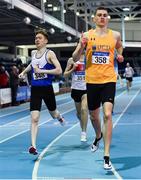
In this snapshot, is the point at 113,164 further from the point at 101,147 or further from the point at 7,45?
the point at 7,45

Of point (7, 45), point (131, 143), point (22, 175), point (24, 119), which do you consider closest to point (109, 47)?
point (22, 175)

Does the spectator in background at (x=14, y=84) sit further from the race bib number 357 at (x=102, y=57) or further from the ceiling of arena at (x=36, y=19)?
the race bib number 357 at (x=102, y=57)

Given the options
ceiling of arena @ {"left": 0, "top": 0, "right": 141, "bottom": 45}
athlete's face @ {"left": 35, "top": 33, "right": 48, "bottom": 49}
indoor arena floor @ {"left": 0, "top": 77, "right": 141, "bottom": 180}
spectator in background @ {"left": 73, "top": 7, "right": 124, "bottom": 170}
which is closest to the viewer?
indoor arena floor @ {"left": 0, "top": 77, "right": 141, "bottom": 180}

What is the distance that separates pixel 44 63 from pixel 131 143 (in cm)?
263

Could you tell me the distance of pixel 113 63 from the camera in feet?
24.6

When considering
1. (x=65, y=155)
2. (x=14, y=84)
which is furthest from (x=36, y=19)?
(x=65, y=155)

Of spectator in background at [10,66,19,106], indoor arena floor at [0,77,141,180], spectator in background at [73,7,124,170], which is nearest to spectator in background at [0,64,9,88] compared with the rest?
spectator in background at [10,66,19,106]

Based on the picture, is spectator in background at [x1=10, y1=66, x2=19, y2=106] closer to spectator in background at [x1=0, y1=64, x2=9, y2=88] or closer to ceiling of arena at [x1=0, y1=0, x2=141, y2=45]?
spectator in background at [x1=0, y1=64, x2=9, y2=88]

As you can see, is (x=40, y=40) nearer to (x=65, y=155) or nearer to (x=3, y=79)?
(x=65, y=155)

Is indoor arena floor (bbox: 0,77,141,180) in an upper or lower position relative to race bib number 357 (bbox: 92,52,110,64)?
lower

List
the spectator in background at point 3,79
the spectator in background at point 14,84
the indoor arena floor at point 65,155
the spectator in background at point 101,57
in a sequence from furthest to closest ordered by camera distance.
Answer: the spectator in background at point 14,84 → the spectator in background at point 3,79 → the spectator in background at point 101,57 → the indoor arena floor at point 65,155

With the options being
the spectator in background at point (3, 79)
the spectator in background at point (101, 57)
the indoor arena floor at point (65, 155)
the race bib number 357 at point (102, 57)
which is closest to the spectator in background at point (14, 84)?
the spectator in background at point (3, 79)

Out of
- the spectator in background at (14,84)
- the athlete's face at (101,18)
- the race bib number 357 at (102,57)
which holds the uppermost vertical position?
the athlete's face at (101,18)

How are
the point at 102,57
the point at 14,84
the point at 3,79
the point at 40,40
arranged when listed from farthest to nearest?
the point at 14,84
the point at 3,79
the point at 40,40
the point at 102,57
